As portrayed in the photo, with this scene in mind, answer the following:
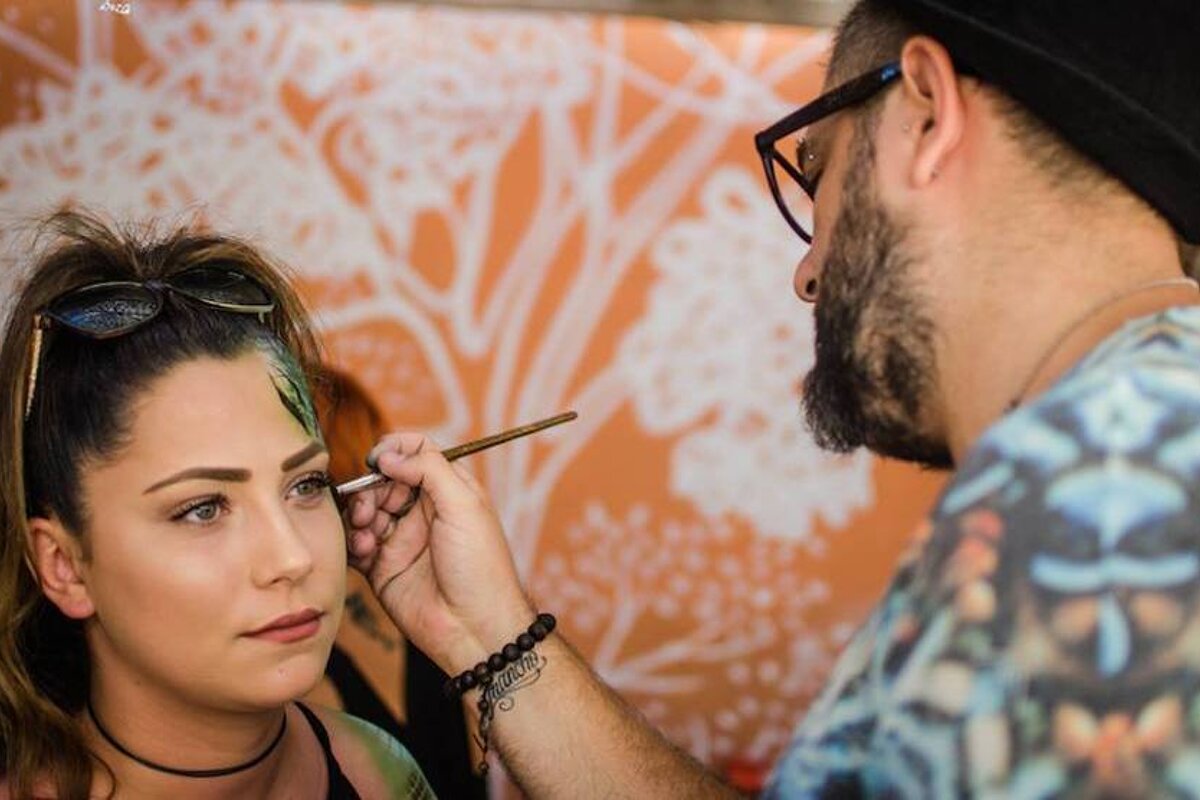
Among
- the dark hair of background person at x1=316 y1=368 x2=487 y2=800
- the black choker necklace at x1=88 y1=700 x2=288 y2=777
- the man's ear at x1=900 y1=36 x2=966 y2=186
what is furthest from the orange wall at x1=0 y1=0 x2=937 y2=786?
the man's ear at x1=900 y1=36 x2=966 y2=186

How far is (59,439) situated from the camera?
1.90 meters

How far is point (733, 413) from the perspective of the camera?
3967 mm

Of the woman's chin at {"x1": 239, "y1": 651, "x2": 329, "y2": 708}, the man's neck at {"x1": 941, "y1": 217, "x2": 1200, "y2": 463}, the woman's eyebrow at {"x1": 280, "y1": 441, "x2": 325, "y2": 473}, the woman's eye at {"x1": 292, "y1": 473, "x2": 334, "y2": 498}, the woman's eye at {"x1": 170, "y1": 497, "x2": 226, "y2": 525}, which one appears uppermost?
the woman's eye at {"x1": 170, "y1": 497, "x2": 226, "y2": 525}

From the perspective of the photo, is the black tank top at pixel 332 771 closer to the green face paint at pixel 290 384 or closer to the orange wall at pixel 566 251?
the green face paint at pixel 290 384

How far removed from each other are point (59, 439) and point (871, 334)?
1.13 m

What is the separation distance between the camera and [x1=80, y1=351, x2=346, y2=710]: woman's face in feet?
5.97

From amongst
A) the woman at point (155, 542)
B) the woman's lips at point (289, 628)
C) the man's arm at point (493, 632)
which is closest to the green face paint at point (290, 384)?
the woman at point (155, 542)

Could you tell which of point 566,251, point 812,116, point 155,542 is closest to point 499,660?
point 155,542

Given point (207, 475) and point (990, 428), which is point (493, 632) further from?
point (990, 428)

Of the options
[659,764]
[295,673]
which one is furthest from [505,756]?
[295,673]

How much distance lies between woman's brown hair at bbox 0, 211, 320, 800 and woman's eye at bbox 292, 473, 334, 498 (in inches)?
8.4

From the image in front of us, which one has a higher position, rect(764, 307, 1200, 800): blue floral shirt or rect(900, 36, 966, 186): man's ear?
rect(900, 36, 966, 186): man's ear

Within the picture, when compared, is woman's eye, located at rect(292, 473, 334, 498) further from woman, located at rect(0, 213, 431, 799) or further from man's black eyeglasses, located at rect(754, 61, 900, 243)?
man's black eyeglasses, located at rect(754, 61, 900, 243)

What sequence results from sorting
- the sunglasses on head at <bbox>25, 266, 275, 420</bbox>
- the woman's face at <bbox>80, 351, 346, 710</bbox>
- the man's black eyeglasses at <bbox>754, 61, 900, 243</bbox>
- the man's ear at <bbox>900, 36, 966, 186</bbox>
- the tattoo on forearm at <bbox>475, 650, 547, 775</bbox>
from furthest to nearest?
1. the tattoo on forearm at <bbox>475, 650, 547, 775</bbox>
2. the sunglasses on head at <bbox>25, 266, 275, 420</bbox>
3. the woman's face at <bbox>80, 351, 346, 710</bbox>
4. the man's black eyeglasses at <bbox>754, 61, 900, 243</bbox>
5. the man's ear at <bbox>900, 36, 966, 186</bbox>
